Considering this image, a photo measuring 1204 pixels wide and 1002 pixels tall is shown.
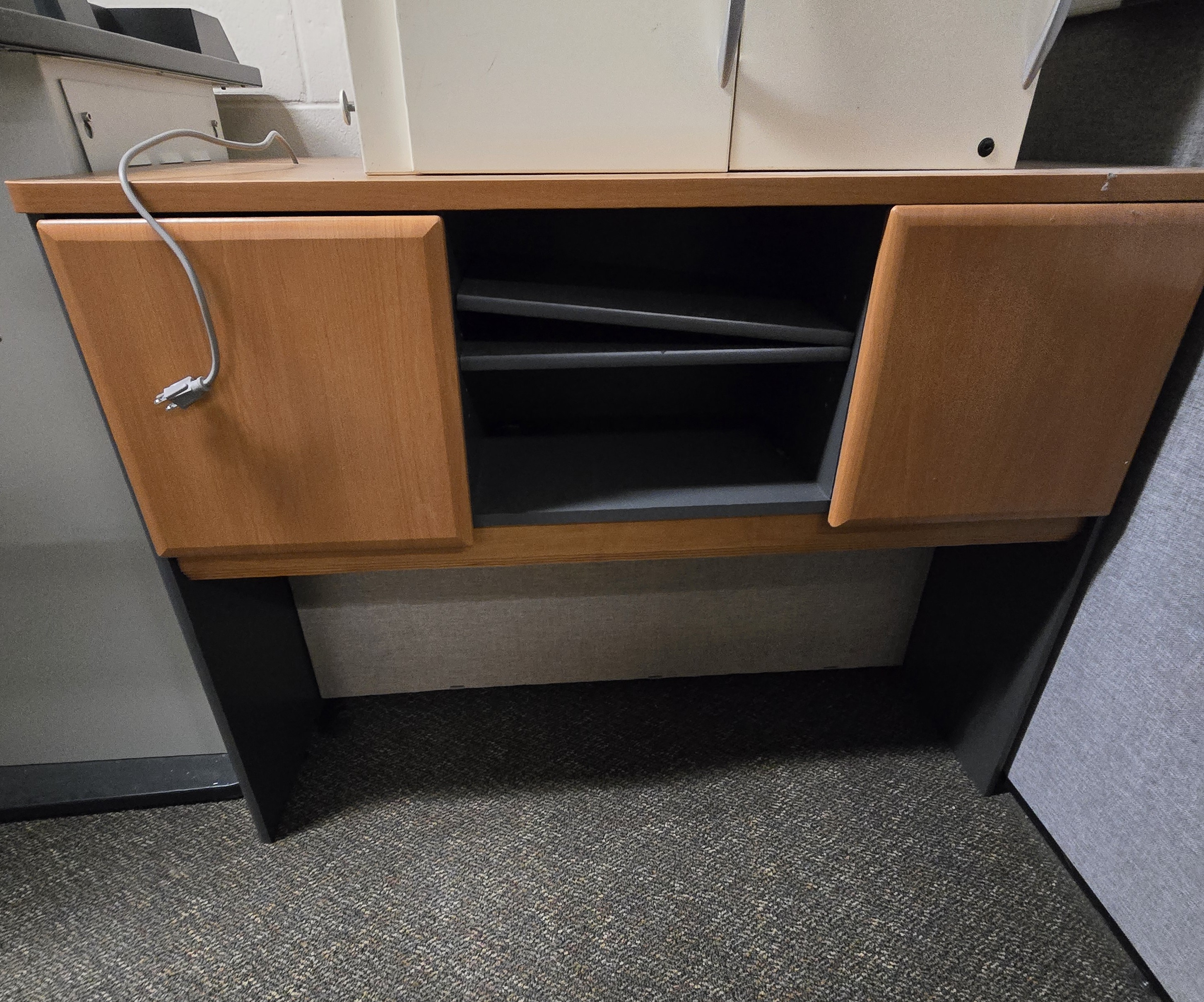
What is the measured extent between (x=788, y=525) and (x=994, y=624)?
463 millimetres

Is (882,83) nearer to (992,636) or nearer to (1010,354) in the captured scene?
(1010,354)

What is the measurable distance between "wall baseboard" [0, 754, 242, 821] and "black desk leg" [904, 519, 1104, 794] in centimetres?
110

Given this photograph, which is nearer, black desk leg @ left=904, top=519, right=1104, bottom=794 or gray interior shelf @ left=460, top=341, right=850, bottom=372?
gray interior shelf @ left=460, top=341, right=850, bottom=372

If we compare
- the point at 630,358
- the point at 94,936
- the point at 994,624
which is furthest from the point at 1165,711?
the point at 94,936

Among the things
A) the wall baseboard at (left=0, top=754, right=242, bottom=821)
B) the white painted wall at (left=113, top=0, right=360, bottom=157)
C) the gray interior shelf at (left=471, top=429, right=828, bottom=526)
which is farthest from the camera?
the wall baseboard at (left=0, top=754, right=242, bottom=821)

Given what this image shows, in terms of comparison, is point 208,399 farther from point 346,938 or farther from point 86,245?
point 346,938

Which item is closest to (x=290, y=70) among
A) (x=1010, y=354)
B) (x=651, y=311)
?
(x=651, y=311)

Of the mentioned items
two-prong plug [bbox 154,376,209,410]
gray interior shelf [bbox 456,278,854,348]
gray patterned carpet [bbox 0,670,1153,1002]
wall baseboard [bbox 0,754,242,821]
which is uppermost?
gray interior shelf [bbox 456,278,854,348]

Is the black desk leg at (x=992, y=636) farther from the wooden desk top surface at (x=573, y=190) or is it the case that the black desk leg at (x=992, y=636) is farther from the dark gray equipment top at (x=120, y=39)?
the dark gray equipment top at (x=120, y=39)

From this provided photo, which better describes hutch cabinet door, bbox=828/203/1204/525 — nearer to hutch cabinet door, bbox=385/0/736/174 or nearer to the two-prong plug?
hutch cabinet door, bbox=385/0/736/174

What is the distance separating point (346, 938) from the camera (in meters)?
0.85

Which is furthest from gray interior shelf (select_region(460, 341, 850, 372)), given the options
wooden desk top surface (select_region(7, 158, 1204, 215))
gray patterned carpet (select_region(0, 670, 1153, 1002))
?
gray patterned carpet (select_region(0, 670, 1153, 1002))

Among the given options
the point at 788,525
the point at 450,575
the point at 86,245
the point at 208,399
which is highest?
the point at 86,245

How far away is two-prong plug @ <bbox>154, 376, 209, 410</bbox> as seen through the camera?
0.58 metres
